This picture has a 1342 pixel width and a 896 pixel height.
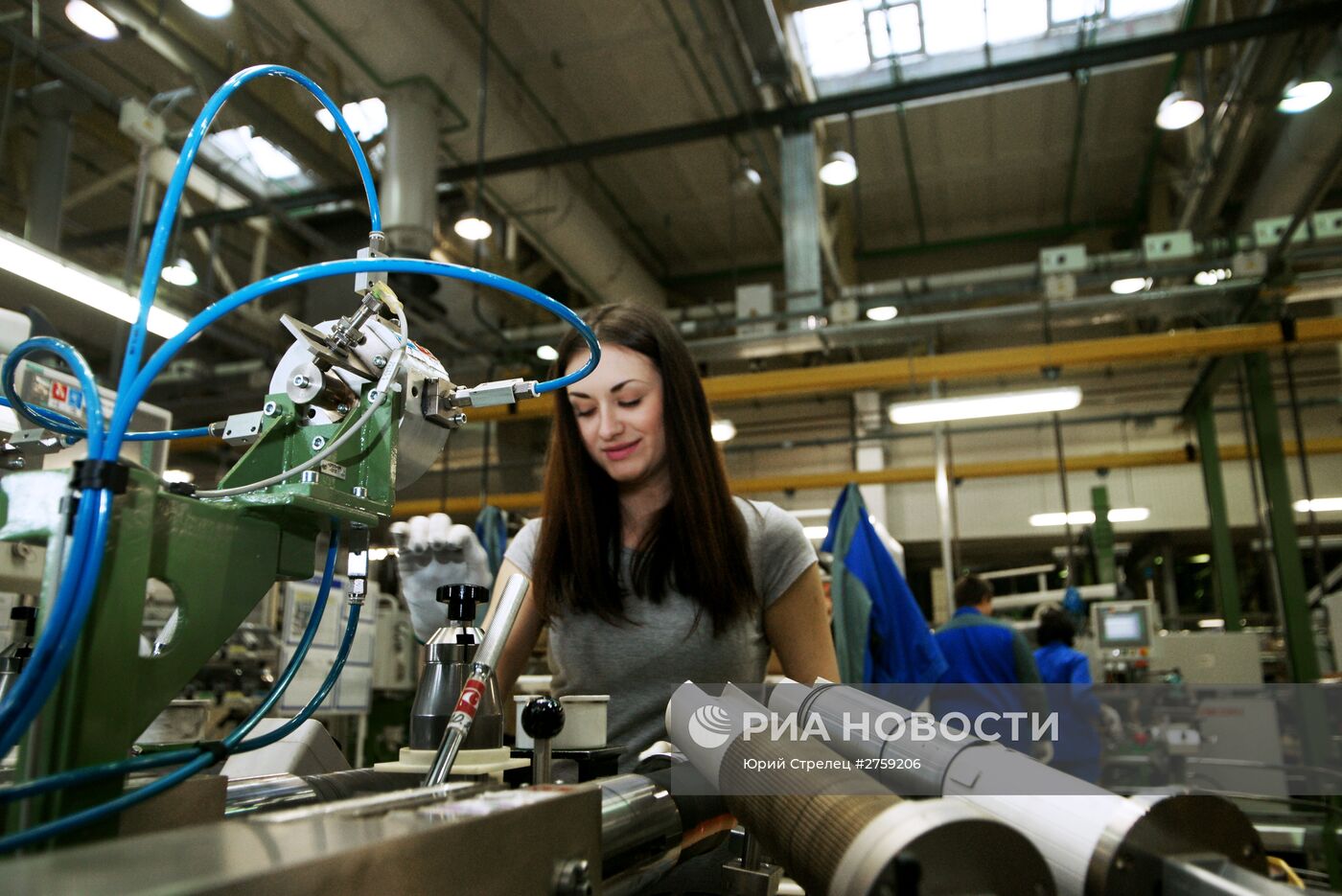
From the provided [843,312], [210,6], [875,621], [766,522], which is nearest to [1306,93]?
[843,312]

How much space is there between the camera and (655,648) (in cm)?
112

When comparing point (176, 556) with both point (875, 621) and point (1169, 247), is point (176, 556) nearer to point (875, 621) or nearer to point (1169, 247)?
point (875, 621)

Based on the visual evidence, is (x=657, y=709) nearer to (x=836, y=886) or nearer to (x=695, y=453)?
(x=695, y=453)

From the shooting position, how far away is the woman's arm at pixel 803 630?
117 centimetres

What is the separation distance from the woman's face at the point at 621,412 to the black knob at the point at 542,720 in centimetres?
53

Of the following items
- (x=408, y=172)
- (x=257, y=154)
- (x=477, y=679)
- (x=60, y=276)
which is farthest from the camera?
(x=257, y=154)

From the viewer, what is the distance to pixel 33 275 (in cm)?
243

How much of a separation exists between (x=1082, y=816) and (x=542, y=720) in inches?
13.7

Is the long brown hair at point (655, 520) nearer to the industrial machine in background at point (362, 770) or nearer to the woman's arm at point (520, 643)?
the woman's arm at point (520, 643)

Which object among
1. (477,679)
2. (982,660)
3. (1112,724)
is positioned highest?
(477,679)

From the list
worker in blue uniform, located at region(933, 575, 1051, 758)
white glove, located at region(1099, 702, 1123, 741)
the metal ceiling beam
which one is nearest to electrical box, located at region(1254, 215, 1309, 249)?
the metal ceiling beam

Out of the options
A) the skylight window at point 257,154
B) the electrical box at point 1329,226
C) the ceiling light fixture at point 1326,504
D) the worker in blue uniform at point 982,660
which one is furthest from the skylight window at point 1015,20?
the ceiling light fixture at point 1326,504

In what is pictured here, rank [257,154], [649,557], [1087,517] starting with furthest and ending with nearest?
1. [1087,517]
2. [257,154]
3. [649,557]

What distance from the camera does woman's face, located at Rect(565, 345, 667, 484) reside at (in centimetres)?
111
